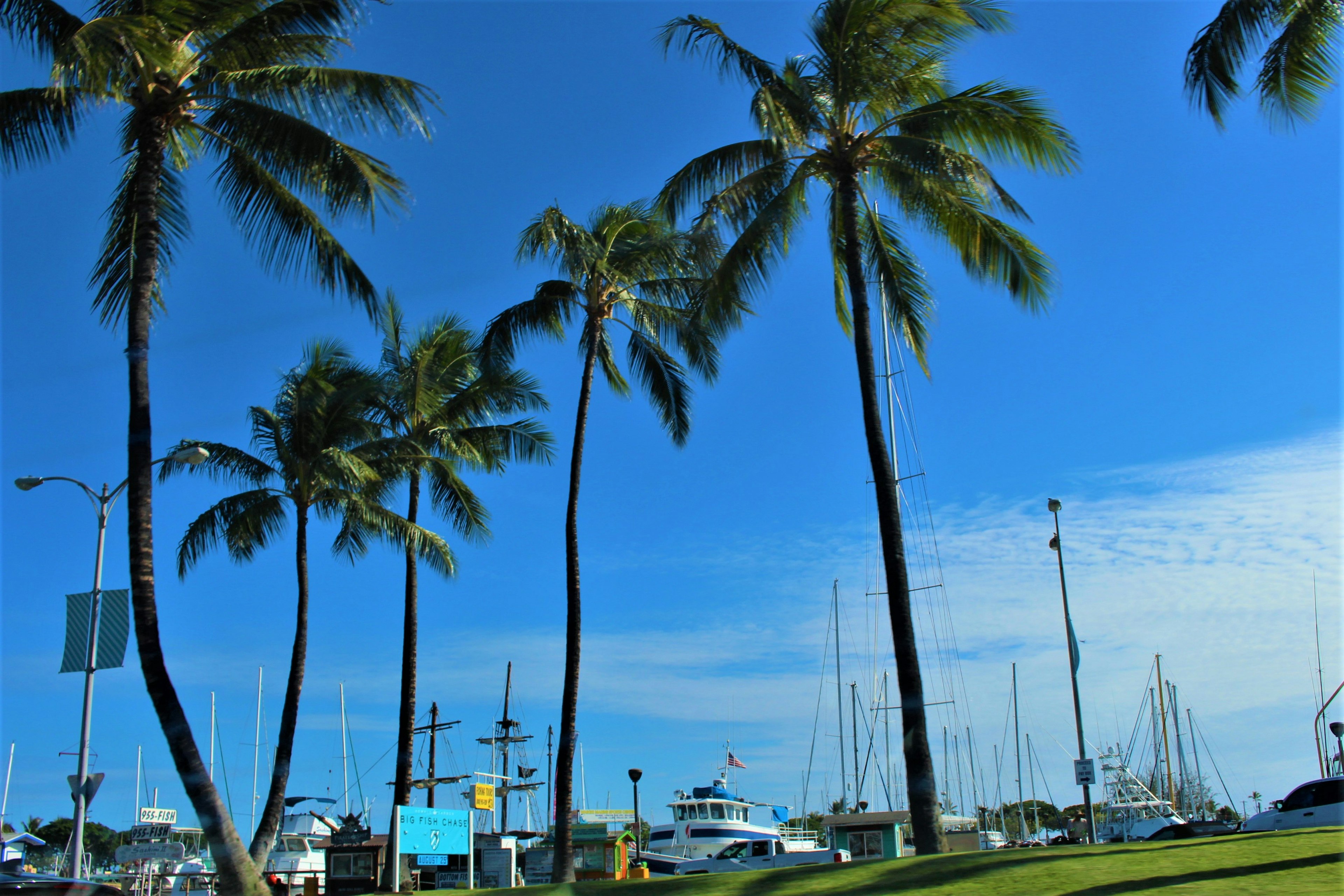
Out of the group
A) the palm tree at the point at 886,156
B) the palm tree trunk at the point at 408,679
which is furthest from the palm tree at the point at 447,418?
the palm tree at the point at 886,156

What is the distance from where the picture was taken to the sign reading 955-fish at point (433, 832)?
19.8 metres

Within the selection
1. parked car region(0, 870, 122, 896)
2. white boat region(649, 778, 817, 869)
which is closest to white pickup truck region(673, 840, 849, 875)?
white boat region(649, 778, 817, 869)

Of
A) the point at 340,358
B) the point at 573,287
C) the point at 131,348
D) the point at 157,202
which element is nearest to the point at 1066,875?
the point at 131,348

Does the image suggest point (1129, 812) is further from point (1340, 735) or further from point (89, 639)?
point (89, 639)

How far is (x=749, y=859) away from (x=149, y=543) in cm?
2112

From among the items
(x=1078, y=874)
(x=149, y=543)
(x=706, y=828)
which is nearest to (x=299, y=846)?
(x=706, y=828)

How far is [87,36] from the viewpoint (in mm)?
12453

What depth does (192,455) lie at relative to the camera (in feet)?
72.9

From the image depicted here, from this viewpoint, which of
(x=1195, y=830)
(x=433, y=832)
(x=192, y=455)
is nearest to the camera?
(x=433, y=832)

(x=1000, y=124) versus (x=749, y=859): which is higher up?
(x=1000, y=124)

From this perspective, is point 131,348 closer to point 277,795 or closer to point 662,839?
point 277,795

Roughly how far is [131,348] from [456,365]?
14.6 meters

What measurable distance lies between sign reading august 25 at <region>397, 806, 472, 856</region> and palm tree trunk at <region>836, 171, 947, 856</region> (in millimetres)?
9807

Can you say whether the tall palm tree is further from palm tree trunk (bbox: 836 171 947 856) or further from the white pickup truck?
the white pickup truck
